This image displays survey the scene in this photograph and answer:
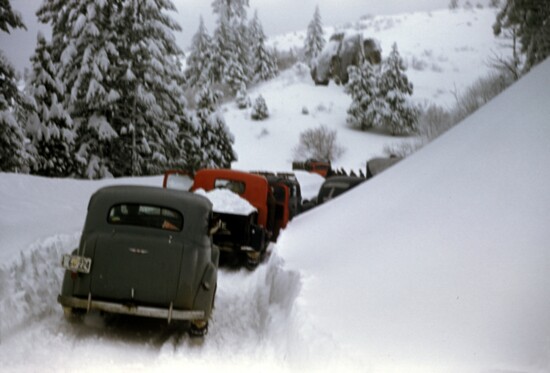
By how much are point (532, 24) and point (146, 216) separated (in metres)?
18.7

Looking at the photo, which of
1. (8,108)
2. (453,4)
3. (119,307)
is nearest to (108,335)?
(119,307)

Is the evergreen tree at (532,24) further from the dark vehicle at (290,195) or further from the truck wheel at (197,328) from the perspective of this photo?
the truck wheel at (197,328)

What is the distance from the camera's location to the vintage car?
563 cm

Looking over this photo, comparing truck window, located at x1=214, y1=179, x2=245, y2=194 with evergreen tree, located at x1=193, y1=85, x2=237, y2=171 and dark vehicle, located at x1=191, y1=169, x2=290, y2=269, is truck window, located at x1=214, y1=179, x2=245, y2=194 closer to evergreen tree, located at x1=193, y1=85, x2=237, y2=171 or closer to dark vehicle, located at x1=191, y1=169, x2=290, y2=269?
dark vehicle, located at x1=191, y1=169, x2=290, y2=269

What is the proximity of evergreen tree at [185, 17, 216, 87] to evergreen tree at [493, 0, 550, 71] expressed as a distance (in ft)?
152

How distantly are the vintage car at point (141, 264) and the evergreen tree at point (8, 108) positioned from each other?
955 cm

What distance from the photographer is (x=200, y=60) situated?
212 ft

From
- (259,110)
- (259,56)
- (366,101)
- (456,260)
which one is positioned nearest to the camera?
(456,260)

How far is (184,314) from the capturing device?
5.70 m

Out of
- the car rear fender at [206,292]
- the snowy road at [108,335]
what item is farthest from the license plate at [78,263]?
the car rear fender at [206,292]

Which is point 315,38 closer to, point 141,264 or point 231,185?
point 231,185

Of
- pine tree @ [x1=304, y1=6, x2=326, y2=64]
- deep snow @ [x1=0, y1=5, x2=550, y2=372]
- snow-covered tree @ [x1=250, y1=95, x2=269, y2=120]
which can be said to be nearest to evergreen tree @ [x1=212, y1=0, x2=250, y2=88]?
snow-covered tree @ [x1=250, y1=95, x2=269, y2=120]

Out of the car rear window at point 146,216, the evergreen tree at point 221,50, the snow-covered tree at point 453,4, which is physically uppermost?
the snow-covered tree at point 453,4

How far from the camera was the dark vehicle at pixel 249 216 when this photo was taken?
9.92 metres
